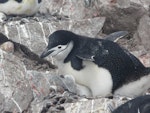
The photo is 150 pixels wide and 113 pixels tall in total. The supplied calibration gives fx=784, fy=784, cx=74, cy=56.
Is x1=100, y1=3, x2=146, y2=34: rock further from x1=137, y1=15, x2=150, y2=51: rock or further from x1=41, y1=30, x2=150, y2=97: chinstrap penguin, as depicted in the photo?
x1=41, y1=30, x2=150, y2=97: chinstrap penguin

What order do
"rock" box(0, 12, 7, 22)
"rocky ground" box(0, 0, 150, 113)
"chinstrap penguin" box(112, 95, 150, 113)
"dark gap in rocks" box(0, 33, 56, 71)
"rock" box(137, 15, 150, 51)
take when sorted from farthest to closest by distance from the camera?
"rock" box(137, 15, 150, 51) → "rock" box(0, 12, 7, 22) → "dark gap in rocks" box(0, 33, 56, 71) → "rocky ground" box(0, 0, 150, 113) → "chinstrap penguin" box(112, 95, 150, 113)

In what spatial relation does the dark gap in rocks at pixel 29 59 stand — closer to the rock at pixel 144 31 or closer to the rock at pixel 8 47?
the rock at pixel 8 47

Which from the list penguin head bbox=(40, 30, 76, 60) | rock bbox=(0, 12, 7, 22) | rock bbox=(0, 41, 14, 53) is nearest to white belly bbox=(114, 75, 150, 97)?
penguin head bbox=(40, 30, 76, 60)

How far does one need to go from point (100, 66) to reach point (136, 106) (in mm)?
932

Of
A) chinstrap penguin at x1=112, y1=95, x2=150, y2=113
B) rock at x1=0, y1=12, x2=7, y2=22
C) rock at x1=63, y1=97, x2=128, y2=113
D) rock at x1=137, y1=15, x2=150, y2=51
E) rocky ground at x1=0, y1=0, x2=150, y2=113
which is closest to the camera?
chinstrap penguin at x1=112, y1=95, x2=150, y2=113

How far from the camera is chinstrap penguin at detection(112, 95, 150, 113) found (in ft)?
17.0

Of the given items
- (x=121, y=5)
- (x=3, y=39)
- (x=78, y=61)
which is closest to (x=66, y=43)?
(x=78, y=61)

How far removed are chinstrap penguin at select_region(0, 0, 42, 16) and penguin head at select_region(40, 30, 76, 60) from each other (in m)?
1.71

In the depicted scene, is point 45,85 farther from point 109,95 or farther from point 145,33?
point 145,33

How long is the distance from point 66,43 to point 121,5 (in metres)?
2.05

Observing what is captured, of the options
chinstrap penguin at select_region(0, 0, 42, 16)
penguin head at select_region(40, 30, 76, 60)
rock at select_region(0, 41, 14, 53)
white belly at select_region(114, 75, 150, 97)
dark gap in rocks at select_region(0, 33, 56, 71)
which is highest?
penguin head at select_region(40, 30, 76, 60)

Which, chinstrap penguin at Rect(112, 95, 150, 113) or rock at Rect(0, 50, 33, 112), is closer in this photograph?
Answer: chinstrap penguin at Rect(112, 95, 150, 113)

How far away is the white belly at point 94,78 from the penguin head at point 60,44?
0.36 ft

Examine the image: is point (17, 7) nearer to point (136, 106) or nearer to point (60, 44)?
point (60, 44)
